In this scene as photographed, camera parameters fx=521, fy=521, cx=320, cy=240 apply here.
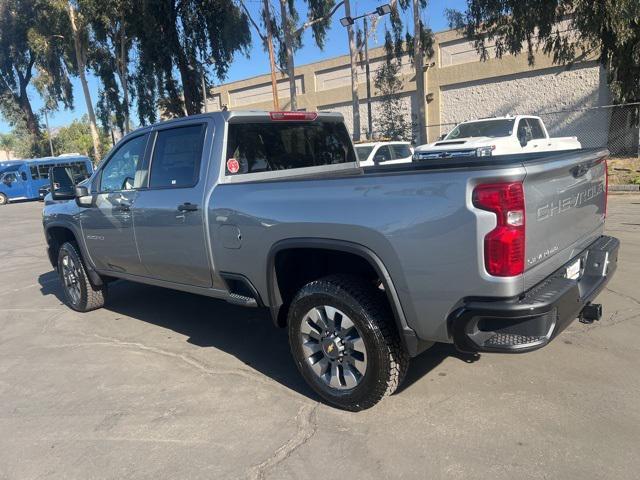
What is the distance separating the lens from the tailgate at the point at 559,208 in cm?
272

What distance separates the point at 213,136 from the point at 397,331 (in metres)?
2.04

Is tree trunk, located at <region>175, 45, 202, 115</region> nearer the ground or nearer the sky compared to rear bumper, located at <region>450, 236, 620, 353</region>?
nearer the sky

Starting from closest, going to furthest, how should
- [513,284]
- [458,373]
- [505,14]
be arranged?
[513,284], [458,373], [505,14]

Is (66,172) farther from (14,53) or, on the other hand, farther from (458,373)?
(14,53)

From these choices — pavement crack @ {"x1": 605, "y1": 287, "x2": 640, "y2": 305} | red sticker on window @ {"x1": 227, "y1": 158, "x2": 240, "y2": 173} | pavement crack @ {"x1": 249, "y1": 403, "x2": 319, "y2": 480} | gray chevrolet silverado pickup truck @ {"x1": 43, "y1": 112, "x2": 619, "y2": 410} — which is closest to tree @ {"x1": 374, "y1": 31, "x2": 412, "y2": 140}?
pavement crack @ {"x1": 605, "y1": 287, "x2": 640, "y2": 305}

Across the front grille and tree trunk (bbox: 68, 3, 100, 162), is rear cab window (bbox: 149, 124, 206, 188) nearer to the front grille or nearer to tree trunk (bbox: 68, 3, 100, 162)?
the front grille

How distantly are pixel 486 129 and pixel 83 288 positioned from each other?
10619mm

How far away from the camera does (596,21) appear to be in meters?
14.1

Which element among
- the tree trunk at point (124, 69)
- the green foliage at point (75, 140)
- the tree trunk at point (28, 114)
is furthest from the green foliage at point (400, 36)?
the green foliage at point (75, 140)

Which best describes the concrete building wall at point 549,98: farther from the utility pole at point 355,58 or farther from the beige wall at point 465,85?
the utility pole at point 355,58

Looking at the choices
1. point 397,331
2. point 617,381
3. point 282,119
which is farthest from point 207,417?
point 617,381

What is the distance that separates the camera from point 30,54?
35.4 metres

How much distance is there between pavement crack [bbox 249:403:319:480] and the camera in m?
2.85

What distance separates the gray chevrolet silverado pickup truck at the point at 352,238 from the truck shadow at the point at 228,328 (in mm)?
629
